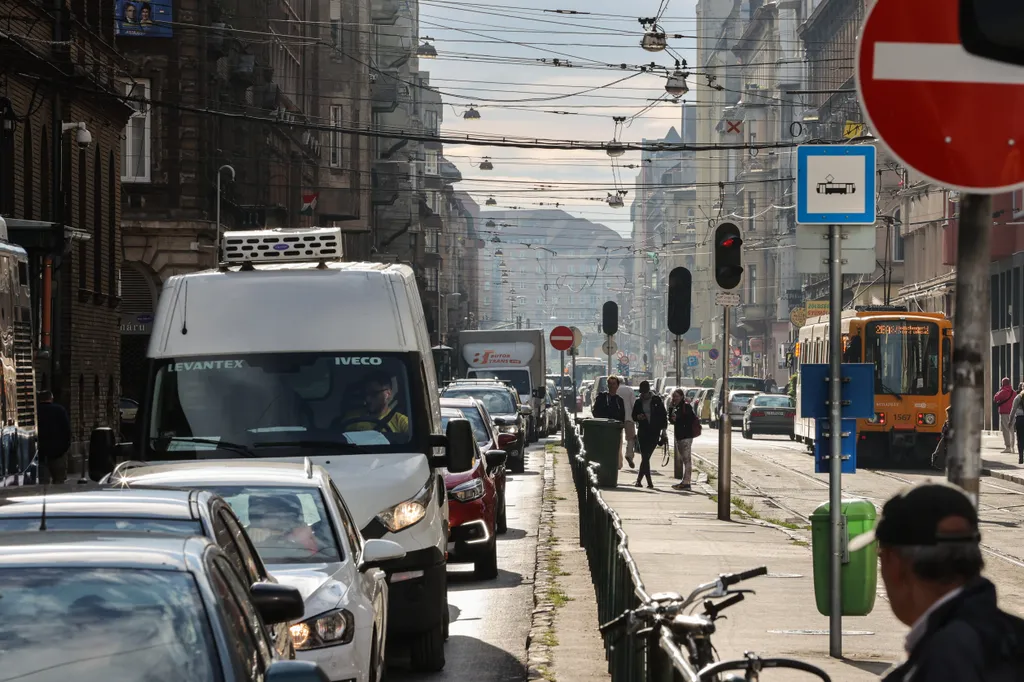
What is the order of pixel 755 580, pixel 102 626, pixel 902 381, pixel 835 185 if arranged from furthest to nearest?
pixel 902 381 → pixel 755 580 → pixel 835 185 → pixel 102 626

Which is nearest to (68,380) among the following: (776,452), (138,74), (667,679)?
(138,74)

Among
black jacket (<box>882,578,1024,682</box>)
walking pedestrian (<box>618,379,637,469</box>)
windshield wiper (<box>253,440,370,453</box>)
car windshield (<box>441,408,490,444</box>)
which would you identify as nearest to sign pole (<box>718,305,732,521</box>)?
car windshield (<box>441,408,490,444</box>)

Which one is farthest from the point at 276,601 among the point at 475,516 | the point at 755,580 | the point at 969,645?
the point at 475,516

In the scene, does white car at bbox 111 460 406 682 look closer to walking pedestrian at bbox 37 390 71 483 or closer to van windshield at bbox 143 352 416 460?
van windshield at bbox 143 352 416 460

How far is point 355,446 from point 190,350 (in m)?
1.41

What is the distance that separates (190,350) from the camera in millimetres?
13281

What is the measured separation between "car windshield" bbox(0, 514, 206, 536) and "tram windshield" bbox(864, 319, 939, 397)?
124 ft

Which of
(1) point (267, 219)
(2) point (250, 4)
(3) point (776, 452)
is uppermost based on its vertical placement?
(2) point (250, 4)

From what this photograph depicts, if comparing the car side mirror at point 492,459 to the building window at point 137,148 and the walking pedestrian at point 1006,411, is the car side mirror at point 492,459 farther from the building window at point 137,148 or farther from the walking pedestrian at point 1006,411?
the building window at point 137,148

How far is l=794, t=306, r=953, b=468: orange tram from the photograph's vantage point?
42.5 metres

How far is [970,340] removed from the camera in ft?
15.3

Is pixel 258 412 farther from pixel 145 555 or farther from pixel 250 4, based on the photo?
pixel 250 4

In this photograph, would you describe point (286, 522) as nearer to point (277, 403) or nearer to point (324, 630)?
point (324, 630)

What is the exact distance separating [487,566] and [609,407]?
1911cm
